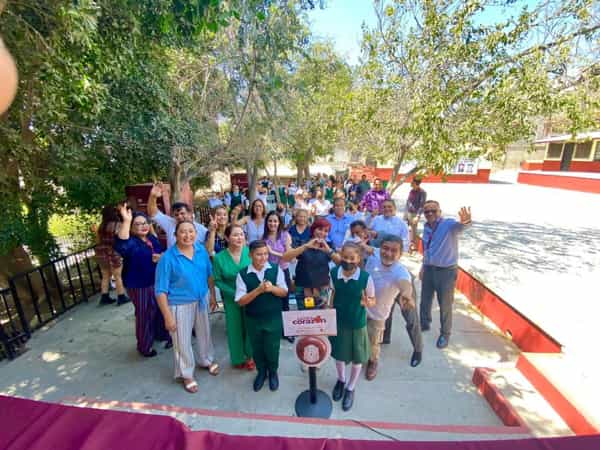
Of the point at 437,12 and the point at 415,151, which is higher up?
the point at 437,12

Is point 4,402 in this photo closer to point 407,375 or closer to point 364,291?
point 364,291

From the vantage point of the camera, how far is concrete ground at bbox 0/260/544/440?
7.00 feet

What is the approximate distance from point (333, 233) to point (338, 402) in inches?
91.9

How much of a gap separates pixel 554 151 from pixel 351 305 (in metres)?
33.8

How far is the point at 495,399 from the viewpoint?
242 cm

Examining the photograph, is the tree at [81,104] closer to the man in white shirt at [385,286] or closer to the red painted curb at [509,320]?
the man in white shirt at [385,286]

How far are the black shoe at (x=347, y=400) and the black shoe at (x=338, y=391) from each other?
9 centimetres

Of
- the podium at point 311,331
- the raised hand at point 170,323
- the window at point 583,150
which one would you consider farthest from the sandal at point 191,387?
the window at point 583,150

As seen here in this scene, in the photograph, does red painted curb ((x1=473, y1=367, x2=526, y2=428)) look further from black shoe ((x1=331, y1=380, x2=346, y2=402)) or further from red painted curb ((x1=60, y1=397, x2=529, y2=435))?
black shoe ((x1=331, y1=380, x2=346, y2=402))

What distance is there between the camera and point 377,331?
2.72m

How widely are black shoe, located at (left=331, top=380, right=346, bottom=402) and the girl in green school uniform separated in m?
0.10

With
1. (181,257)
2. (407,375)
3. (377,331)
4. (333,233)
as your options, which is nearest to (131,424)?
(181,257)

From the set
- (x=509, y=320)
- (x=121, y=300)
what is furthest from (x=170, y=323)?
(x=509, y=320)

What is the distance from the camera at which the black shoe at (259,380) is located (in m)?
2.69
